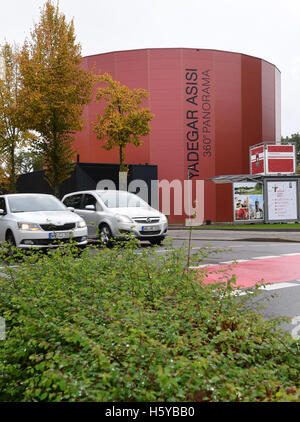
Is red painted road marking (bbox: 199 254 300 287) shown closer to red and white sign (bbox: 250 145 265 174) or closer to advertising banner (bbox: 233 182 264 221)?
advertising banner (bbox: 233 182 264 221)

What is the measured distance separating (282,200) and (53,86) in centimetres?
1644

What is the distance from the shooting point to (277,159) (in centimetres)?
3150

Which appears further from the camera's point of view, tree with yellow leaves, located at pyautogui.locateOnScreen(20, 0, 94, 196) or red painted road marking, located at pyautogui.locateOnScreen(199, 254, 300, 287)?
tree with yellow leaves, located at pyautogui.locateOnScreen(20, 0, 94, 196)

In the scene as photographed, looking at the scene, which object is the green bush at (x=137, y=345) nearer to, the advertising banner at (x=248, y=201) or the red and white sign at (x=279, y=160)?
the advertising banner at (x=248, y=201)

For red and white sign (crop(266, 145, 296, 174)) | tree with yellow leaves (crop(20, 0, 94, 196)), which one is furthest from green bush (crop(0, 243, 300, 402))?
red and white sign (crop(266, 145, 296, 174))

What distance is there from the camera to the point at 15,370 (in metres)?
3.00

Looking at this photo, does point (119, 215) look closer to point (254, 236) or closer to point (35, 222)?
point (35, 222)

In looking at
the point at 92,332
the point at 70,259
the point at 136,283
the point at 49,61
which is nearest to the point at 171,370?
the point at 92,332

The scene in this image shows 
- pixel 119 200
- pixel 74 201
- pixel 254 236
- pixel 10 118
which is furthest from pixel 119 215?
pixel 10 118

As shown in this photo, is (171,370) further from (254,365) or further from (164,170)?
(164,170)

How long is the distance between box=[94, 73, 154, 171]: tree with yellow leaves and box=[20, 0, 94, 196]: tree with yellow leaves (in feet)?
20.5

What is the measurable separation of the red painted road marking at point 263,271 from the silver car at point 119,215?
144 inches

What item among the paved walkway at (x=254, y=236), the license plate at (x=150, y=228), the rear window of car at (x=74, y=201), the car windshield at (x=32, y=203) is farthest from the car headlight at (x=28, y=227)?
the paved walkway at (x=254, y=236)

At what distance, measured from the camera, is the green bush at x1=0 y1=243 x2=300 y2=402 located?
2492 millimetres
